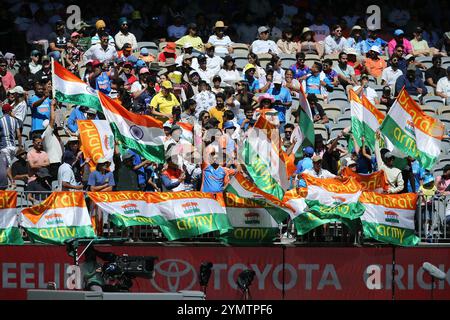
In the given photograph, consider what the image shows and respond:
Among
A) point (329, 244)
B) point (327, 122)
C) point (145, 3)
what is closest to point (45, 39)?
point (145, 3)

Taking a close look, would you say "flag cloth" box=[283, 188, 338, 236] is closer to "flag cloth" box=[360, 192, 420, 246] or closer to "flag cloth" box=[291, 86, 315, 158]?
"flag cloth" box=[360, 192, 420, 246]

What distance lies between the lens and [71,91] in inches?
983

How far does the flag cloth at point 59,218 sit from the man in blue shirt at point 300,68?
25.2ft

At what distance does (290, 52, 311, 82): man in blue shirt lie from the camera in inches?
1168

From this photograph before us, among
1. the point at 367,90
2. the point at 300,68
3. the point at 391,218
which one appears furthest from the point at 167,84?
the point at 391,218

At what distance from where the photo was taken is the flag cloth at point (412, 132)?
2467 centimetres

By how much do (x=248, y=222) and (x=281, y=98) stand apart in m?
5.26

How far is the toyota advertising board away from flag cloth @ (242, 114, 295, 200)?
3.47 feet

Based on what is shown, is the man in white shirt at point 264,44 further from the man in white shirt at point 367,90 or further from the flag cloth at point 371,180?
the flag cloth at point 371,180

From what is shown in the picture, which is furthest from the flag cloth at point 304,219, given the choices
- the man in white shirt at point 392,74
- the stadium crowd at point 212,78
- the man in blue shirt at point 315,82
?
the man in white shirt at point 392,74

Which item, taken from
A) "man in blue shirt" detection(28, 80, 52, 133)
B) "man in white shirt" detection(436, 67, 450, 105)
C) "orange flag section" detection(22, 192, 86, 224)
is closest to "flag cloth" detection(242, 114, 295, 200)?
"orange flag section" detection(22, 192, 86, 224)

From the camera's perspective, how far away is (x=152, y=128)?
24.6 meters

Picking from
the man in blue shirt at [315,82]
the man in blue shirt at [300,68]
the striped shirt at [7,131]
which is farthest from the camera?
the man in blue shirt at [300,68]

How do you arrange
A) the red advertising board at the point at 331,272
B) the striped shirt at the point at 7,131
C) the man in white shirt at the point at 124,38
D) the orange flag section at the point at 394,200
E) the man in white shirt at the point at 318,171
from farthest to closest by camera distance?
the man in white shirt at the point at 124,38 < the striped shirt at the point at 7,131 < the man in white shirt at the point at 318,171 < the orange flag section at the point at 394,200 < the red advertising board at the point at 331,272
